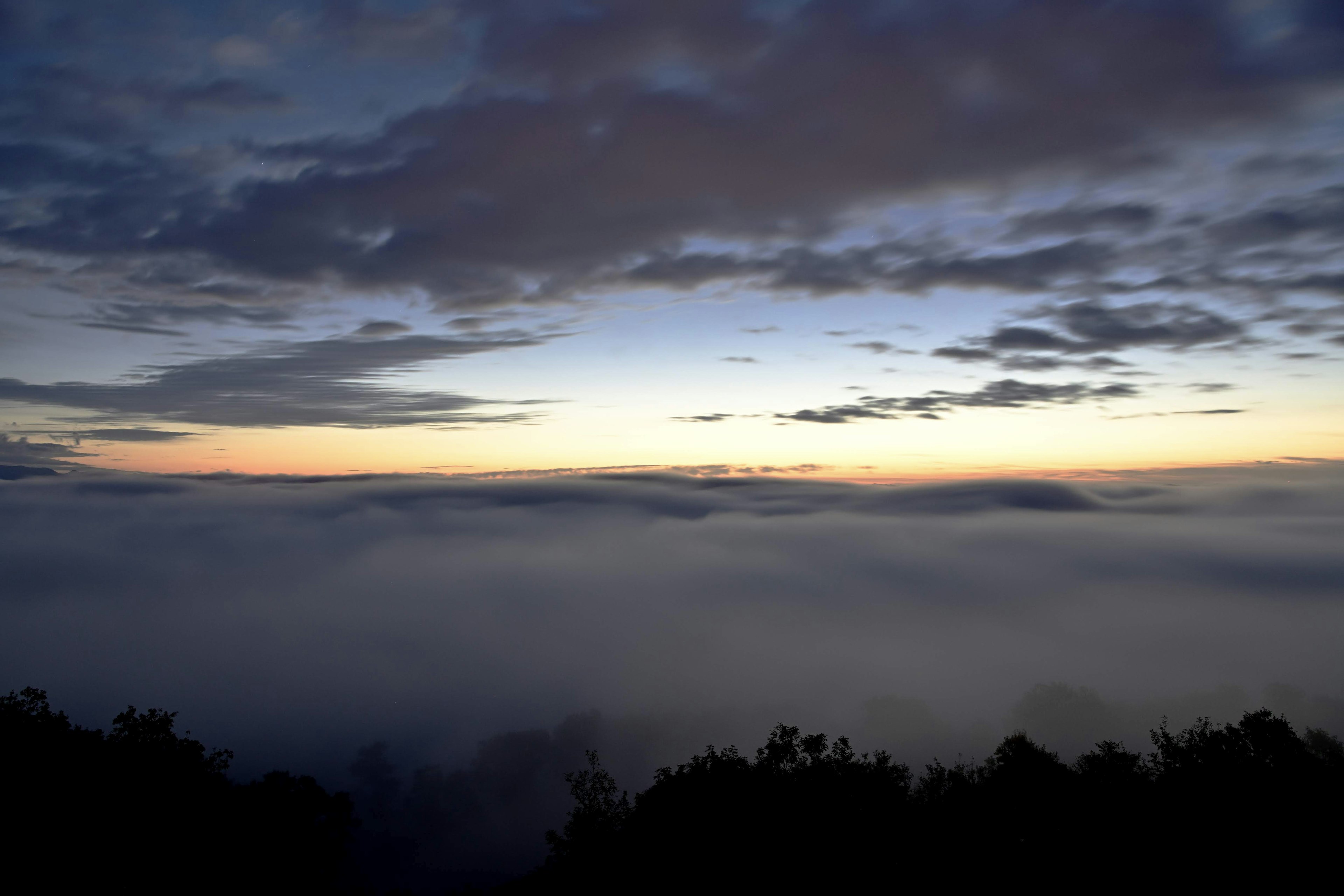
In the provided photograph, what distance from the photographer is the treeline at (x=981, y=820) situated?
2870 centimetres

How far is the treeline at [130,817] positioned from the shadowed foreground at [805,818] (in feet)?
0.32

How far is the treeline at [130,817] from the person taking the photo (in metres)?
29.3

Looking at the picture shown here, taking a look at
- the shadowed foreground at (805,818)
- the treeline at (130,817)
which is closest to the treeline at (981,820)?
the shadowed foreground at (805,818)

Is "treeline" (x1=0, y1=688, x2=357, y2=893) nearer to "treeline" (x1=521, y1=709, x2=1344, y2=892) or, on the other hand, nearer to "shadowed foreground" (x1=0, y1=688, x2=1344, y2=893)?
"shadowed foreground" (x1=0, y1=688, x2=1344, y2=893)

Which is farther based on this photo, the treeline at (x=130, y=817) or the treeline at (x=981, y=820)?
the treeline at (x=130, y=817)

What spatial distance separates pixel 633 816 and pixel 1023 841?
77.3 feet

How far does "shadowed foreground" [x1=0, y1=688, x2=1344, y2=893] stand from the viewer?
29.2 meters

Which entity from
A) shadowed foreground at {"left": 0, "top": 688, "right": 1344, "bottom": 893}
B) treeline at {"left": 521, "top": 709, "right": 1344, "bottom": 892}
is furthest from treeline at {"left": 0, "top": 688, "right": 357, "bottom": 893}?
treeline at {"left": 521, "top": 709, "right": 1344, "bottom": 892}

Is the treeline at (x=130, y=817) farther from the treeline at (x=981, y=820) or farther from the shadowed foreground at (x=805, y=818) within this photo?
the treeline at (x=981, y=820)

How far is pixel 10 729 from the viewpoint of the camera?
3528 cm

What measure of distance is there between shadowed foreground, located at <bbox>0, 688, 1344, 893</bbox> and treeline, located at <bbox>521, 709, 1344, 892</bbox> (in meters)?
0.11

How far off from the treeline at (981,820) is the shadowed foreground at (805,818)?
0.35 ft

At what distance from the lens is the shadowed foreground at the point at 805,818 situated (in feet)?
95.8

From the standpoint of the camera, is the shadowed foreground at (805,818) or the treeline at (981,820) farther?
the shadowed foreground at (805,818)
